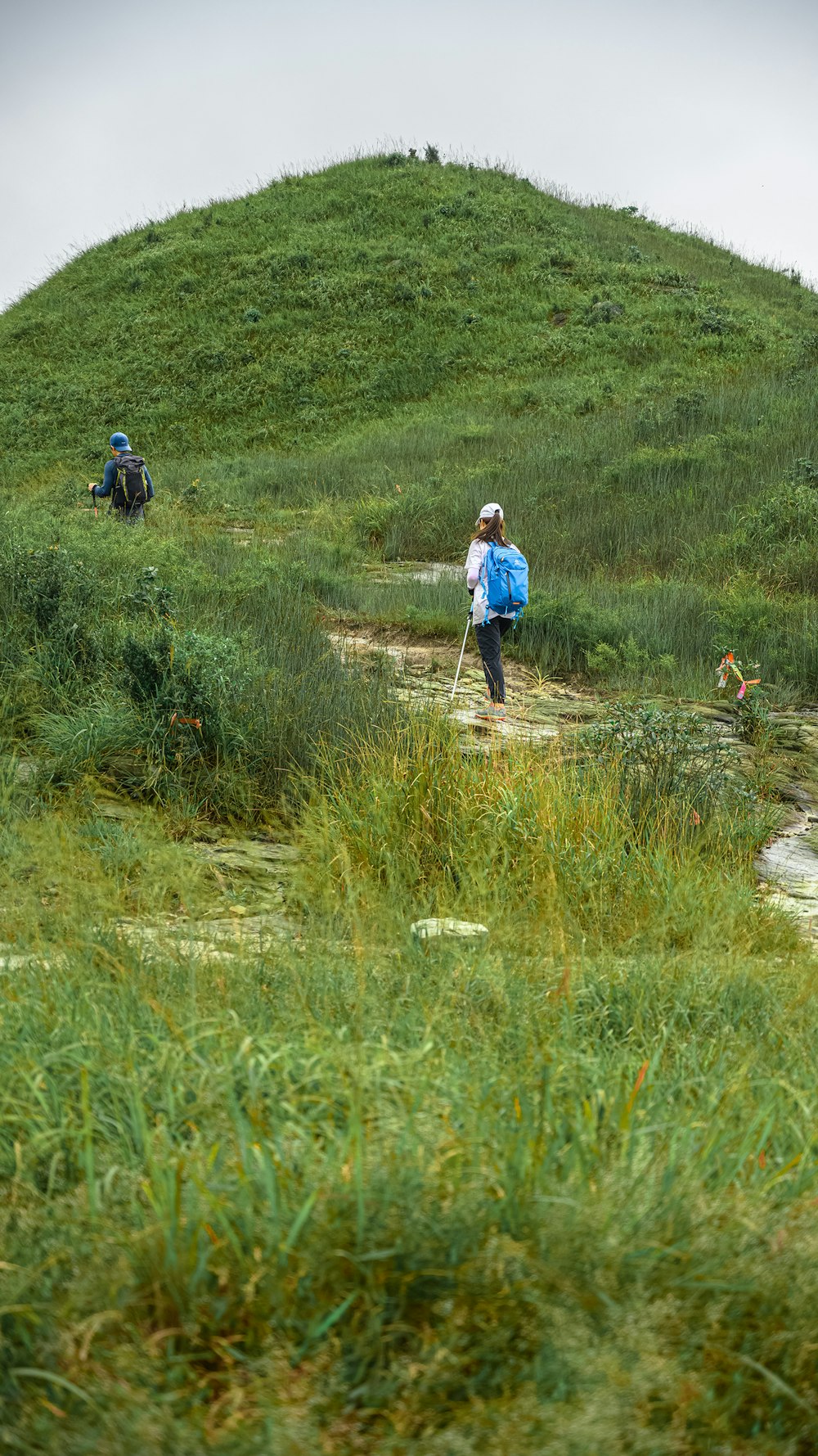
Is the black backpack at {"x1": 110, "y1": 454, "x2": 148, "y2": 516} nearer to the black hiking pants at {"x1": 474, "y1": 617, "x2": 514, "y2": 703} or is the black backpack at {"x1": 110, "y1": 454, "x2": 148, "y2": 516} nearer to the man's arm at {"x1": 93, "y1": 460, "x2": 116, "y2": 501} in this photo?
the man's arm at {"x1": 93, "y1": 460, "x2": 116, "y2": 501}

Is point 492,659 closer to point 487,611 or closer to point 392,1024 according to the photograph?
point 487,611

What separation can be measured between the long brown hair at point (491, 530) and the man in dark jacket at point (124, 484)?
6.05 m

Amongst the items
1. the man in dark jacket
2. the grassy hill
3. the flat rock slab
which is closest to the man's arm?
the man in dark jacket

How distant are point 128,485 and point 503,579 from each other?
254 inches

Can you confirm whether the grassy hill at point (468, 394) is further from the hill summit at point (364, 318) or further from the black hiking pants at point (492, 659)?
the black hiking pants at point (492, 659)

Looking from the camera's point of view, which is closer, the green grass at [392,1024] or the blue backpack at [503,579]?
the green grass at [392,1024]

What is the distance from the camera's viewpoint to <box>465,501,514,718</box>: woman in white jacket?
812 cm

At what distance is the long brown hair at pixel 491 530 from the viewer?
8094 millimetres

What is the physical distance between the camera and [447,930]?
3527mm

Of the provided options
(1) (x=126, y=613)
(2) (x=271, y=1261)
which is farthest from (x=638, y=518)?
(2) (x=271, y=1261)

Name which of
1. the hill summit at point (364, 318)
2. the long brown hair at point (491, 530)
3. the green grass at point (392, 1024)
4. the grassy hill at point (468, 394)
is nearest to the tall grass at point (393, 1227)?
the green grass at point (392, 1024)

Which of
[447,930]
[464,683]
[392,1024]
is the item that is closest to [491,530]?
[464,683]

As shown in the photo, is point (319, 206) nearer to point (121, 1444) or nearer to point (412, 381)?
point (412, 381)

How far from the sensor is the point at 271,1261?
169 centimetres
